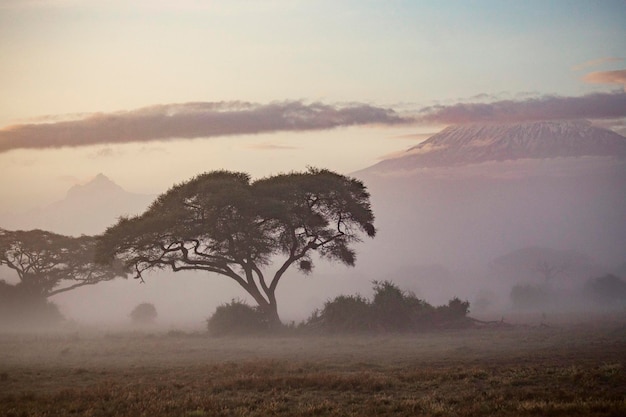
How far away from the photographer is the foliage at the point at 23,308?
68562 millimetres

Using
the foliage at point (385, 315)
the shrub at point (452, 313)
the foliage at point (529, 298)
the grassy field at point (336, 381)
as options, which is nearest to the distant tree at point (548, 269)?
the foliage at point (529, 298)

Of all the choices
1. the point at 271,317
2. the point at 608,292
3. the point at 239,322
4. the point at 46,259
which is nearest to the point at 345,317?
the point at 271,317

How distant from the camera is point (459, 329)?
1849 inches

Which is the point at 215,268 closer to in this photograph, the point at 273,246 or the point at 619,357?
the point at 273,246

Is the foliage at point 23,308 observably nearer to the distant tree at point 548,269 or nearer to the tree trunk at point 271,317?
the tree trunk at point 271,317

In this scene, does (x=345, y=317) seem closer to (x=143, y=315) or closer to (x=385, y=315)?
(x=385, y=315)

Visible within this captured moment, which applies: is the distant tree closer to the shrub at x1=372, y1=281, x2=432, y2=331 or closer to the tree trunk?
the shrub at x1=372, y1=281, x2=432, y2=331

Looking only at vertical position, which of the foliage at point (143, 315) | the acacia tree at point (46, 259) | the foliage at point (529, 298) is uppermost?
the acacia tree at point (46, 259)

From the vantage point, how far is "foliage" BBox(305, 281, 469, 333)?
47.0 meters

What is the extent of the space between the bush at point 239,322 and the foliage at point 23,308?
1119 inches

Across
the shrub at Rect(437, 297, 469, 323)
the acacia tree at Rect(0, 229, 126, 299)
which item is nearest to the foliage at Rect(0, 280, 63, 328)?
the acacia tree at Rect(0, 229, 126, 299)

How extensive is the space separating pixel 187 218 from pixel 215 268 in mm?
5298

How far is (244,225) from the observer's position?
48.2 m

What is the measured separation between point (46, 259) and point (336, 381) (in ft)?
188
